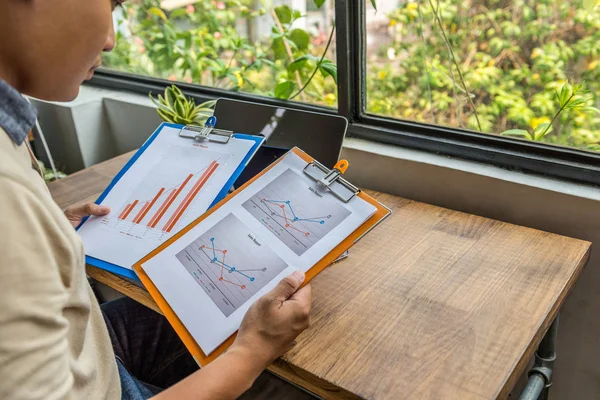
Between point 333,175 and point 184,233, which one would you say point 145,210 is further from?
point 333,175

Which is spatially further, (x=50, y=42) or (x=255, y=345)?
(x=255, y=345)

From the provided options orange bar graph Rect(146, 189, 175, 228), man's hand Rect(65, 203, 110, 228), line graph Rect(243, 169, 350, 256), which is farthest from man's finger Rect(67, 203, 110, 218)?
line graph Rect(243, 169, 350, 256)

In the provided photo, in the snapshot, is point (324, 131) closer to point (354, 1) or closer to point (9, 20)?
point (354, 1)

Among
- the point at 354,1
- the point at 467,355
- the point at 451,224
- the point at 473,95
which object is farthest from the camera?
the point at 473,95

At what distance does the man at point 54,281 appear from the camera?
52 cm

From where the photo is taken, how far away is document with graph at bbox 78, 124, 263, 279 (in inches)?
38.9

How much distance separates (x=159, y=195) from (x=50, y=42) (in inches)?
20.2

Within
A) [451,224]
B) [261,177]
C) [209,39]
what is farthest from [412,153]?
[209,39]

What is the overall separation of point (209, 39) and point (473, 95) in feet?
3.58

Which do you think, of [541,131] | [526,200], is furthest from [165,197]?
[541,131]

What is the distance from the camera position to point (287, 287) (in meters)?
0.79

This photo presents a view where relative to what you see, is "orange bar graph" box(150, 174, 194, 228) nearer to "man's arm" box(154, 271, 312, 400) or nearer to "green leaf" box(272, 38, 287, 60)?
"man's arm" box(154, 271, 312, 400)

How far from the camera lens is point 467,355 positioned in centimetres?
75

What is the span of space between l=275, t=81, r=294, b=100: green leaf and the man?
2.93 ft
